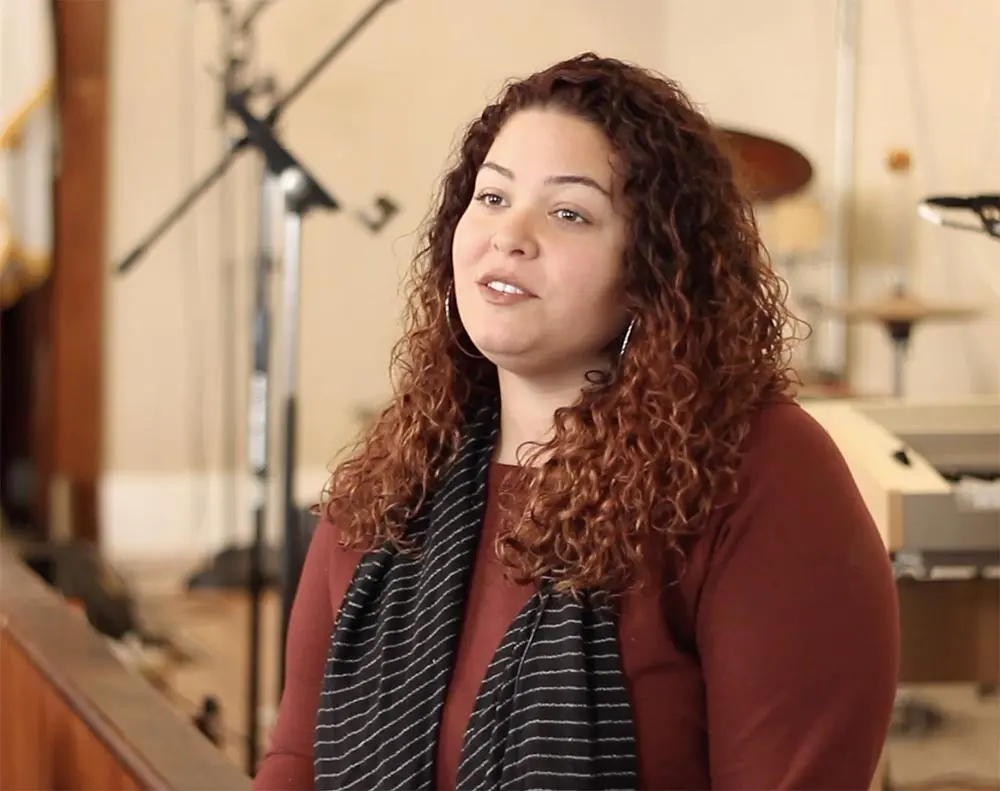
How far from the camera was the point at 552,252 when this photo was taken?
3.23 ft

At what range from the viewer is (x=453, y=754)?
39.0 inches

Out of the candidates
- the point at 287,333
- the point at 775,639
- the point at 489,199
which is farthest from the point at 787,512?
the point at 287,333

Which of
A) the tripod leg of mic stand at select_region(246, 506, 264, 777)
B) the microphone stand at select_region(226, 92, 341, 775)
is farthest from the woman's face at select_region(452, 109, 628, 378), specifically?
the tripod leg of mic stand at select_region(246, 506, 264, 777)

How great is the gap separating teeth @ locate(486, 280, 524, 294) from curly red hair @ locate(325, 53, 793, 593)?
0.08m

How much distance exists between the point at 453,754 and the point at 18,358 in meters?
3.76

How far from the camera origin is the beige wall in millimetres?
3816

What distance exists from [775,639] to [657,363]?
0.21m

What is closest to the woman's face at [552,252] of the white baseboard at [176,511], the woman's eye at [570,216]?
the woman's eye at [570,216]

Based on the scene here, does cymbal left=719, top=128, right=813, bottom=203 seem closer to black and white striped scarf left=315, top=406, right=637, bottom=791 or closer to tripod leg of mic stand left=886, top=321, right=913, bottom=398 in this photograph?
black and white striped scarf left=315, top=406, right=637, bottom=791

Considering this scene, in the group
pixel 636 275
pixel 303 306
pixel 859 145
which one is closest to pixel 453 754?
pixel 636 275

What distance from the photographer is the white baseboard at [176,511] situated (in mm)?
4359

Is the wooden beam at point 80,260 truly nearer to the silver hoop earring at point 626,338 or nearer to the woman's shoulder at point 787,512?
the silver hoop earring at point 626,338

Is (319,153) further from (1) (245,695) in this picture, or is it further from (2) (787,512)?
(2) (787,512)

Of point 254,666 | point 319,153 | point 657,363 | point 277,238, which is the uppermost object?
point 319,153
